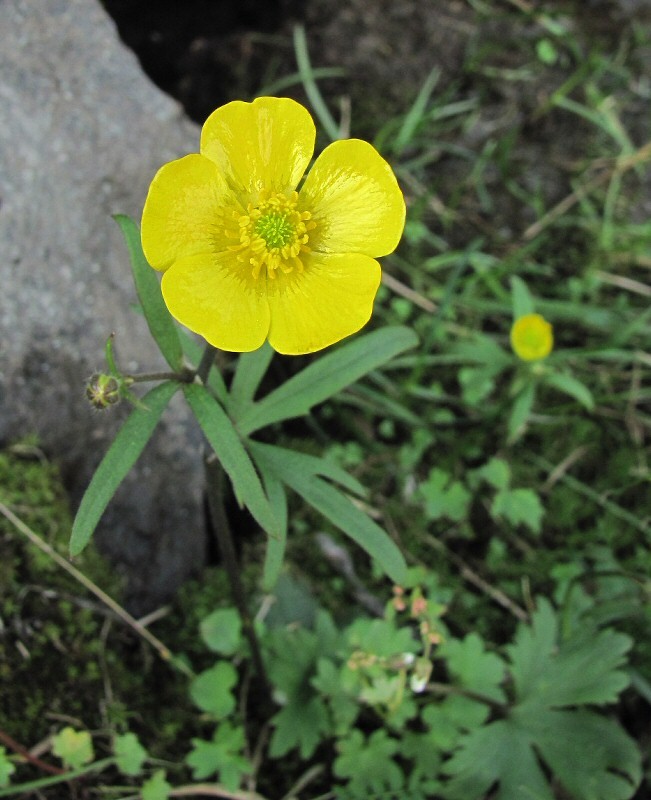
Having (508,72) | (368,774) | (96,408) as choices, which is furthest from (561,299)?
(96,408)

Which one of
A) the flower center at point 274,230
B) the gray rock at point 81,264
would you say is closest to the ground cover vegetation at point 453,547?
the gray rock at point 81,264

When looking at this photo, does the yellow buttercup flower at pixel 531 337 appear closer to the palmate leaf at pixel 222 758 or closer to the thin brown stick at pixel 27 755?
the palmate leaf at pixel 222 758

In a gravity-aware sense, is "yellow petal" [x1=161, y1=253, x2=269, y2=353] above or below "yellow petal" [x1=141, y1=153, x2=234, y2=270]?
below

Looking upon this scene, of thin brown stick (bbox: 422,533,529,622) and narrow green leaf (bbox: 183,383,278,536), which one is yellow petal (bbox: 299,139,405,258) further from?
thin brown stick (bbox: 422,533,529,622)

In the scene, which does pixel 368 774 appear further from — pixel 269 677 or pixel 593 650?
pixel 593 650

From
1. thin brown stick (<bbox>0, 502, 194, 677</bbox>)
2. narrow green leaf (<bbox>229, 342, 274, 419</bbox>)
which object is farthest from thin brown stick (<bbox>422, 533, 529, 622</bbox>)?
narrow green leaf (<bbox>229, 342, 274, 419</bbox>)

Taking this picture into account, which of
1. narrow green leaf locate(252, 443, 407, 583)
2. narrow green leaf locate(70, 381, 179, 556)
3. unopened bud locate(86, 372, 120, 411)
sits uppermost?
unopened bud locate(86, 372, 120, 411)

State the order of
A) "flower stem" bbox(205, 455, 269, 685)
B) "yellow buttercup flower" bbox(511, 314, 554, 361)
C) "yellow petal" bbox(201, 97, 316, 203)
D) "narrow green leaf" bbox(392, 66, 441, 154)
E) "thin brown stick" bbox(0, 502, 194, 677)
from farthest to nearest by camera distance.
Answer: "narrow green leaf" bbox(392, 66, 441, 154) < "yellow buttercup flower" bbox(511, 314, 554, 361) < "thin brown stick" bbox(0, 502, 194, 677) < "flower stem" bbox(205, 455, 269, 685) < "yellow petal" bbox(201, 97, 316, 203)

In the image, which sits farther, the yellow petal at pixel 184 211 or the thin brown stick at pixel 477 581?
the thin brown stick at pixel 477 581
